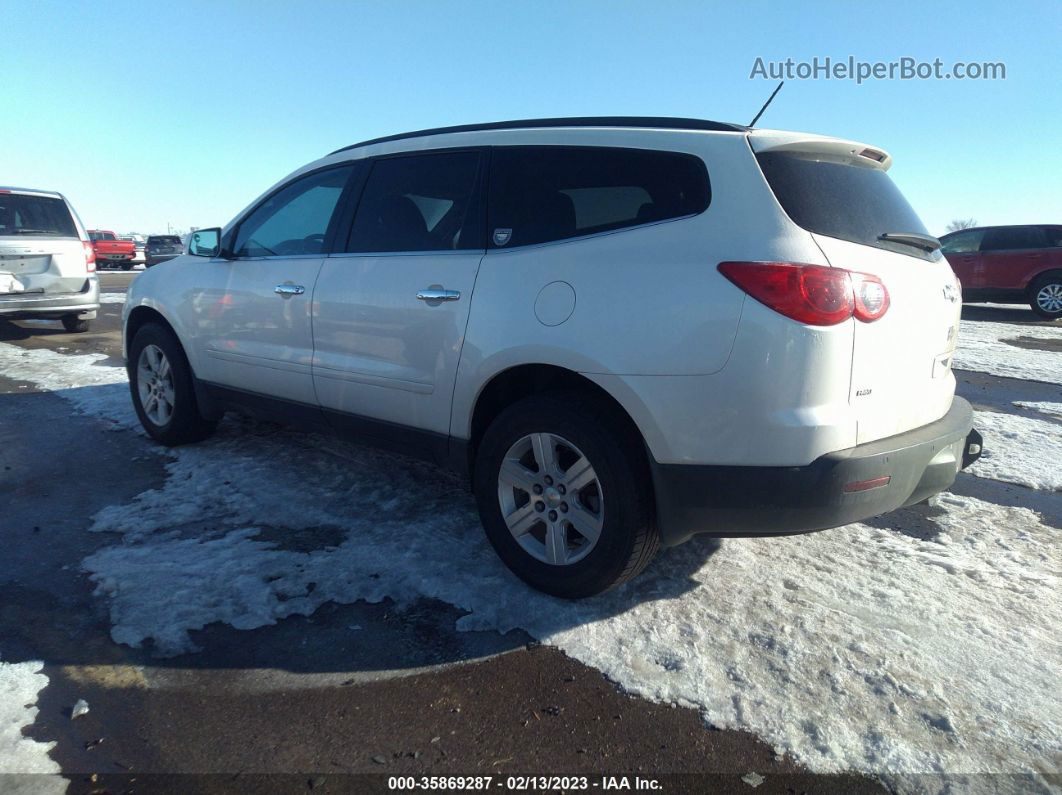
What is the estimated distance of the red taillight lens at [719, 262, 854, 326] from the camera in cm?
235

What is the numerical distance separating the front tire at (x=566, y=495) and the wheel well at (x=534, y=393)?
1 cm

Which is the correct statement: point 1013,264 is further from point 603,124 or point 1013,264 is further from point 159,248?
point 159,248

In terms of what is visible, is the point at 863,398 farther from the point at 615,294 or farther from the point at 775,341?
the point at 615,294

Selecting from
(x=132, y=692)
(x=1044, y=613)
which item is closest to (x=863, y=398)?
(x=1044, y=613)

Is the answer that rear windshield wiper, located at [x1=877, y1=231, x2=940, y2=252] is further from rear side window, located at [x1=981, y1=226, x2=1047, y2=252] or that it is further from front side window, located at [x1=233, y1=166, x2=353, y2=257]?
rear side window, located at [x1=981, y1=226, x2=1047, y2=252]

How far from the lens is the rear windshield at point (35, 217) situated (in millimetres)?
8828

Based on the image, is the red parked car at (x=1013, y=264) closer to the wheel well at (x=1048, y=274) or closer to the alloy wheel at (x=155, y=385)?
A: the wheel well at (x=1048, y=274)

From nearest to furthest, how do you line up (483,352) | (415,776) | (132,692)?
(415,776)
(132,692)
(483,352)

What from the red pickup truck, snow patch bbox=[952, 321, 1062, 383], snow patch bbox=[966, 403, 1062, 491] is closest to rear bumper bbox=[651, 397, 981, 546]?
snow patch bbox=[966, 403, 1062, 491]

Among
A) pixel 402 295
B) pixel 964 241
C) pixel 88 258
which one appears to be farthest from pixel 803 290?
pixel 964 241

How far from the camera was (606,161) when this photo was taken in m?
2.91

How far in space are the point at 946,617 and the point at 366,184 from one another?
329 centimetres

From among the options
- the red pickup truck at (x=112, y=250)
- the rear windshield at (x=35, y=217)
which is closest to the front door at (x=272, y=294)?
the rear windshield at (x=35, y=217)

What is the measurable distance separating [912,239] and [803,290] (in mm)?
784
